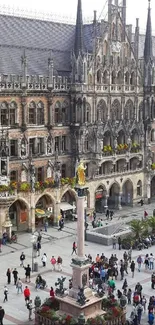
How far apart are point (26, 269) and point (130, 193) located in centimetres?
3497

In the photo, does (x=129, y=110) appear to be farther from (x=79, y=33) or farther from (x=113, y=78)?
(x=79, y=33)

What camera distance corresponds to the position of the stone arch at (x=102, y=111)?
75.4 m

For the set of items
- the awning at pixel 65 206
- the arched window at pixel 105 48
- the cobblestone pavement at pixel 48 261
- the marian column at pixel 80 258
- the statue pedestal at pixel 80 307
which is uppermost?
the arched window at pixel 105 48

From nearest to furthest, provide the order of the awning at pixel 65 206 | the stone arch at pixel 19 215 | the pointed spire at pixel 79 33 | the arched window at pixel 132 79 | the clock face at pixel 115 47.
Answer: the stone arch at pixel 19 215, the awning at pixel 65 206, the pointed spire at pixel 79 33, the clock face at pixel 115 47, the arched window at pixel 132 79

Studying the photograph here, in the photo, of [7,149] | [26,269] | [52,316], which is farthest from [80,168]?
[7,149]

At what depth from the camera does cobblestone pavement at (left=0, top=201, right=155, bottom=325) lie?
41875 mm

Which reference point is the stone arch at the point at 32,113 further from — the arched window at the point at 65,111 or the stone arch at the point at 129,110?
the stone arch at the point at 129,110

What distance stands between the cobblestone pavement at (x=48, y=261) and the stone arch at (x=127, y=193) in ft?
31.9

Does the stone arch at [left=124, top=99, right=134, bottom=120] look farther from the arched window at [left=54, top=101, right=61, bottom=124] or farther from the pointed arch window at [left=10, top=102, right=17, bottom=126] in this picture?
the pointed arch window at [left=10, top=102, right=17, bottom=126]

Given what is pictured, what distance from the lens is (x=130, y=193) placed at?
80500mm

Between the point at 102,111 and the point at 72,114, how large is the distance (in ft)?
18.1

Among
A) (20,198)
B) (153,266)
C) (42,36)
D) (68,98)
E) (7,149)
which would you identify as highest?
(42,36)

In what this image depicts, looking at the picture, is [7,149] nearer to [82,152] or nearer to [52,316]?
[82,152]

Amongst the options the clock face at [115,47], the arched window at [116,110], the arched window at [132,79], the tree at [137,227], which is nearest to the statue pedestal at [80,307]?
the tree at [137,227]
